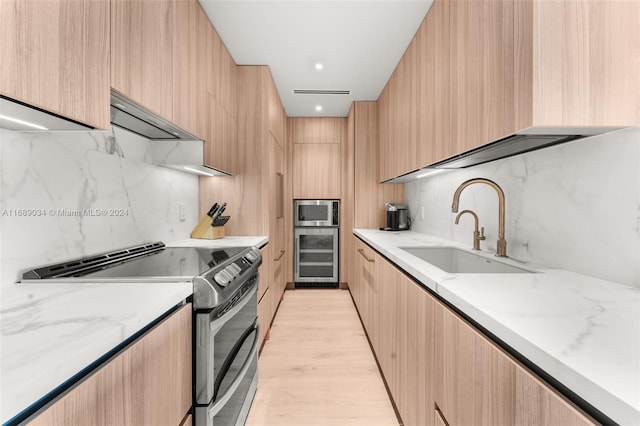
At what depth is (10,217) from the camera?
3.06 feet

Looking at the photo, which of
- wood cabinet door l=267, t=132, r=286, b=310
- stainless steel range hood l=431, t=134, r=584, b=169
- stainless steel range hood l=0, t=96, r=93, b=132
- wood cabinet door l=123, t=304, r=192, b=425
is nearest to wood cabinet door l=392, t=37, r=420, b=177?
stainless steel range hood l=431, t=134, r=584, b=169

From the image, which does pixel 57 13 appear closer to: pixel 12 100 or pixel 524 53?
pixel 12 100

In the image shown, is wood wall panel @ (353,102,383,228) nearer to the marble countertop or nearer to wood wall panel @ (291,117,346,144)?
wood wall panel @ (291,117,346,144)

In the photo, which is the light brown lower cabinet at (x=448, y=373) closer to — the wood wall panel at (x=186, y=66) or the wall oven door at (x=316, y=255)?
the wood wall panel at (x=186, y=66)

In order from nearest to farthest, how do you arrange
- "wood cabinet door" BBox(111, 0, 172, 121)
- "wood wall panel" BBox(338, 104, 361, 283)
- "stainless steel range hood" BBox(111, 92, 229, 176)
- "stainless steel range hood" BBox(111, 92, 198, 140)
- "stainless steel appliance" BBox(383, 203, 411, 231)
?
"wood cabinet door" BBox(111, 0, 172, 121) < "stainless steel range hood" BBox(111, 92, 198, 140) < "stainless steel range hood" BBox(111, 92, 229, 176) < "stainless steel appliance" BBox(383, 203, 411, 231) < "wood wall panel" BBox(338, 104, 361, 283)

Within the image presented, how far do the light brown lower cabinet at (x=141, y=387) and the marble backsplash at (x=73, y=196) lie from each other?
619 millimetres

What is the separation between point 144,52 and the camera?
46.3 inches

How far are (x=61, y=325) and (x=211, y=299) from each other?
1.36 ft

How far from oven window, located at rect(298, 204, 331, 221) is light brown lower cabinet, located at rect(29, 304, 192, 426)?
121 inches

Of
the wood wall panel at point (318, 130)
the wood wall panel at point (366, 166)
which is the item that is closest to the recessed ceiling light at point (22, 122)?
the wood wall panel at point (366, 166)

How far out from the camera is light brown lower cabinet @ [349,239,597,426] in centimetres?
54

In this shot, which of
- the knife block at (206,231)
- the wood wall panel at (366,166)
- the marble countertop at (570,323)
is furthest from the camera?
the wood wall panel at (366,166)

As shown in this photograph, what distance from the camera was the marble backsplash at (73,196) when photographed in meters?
0.94

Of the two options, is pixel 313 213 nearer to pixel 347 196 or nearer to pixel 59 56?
pixel 347 196
